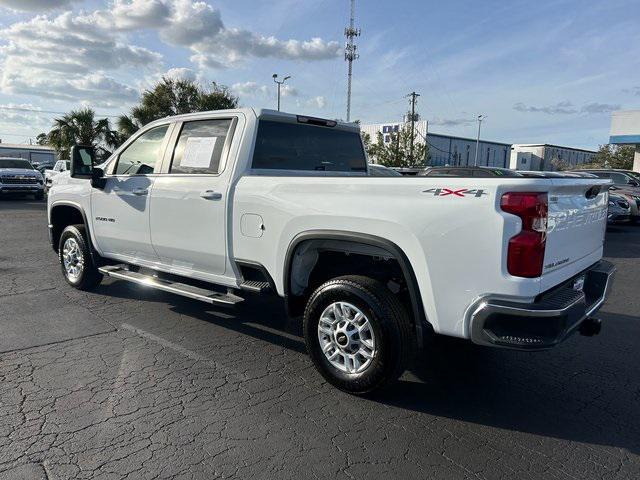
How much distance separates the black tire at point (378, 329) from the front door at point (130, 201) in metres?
2.44

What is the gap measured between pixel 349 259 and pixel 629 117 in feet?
119

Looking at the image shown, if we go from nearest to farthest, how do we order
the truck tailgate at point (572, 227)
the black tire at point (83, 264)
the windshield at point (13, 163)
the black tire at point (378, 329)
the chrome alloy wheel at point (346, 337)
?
1. the truck tailgate at point (572, 227)
2. the black tire at point (378, 329)
3. the chrome alloy wheel at point (346, 337)
4. the black tire at point (83, 264)
5. the windshield at point (13, 163)

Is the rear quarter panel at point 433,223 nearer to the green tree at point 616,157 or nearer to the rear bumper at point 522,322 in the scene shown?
the rear bumper at point 522,322

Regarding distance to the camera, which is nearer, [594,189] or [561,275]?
[561,275]

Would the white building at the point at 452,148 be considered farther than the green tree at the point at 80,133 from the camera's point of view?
Yes

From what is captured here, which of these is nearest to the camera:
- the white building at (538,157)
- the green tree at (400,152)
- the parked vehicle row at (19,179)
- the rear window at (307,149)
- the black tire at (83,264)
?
the rear window at (307,149)

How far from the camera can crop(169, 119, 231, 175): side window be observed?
181 inches

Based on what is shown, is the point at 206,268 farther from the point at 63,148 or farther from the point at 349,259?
the point at 63,148

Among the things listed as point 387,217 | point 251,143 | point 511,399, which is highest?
point 251,143

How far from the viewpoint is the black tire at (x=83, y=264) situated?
6.09 meters

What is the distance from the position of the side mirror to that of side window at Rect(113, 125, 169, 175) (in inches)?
11.2

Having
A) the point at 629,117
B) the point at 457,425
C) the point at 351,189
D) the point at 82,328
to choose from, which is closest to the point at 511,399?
the point at 457,425

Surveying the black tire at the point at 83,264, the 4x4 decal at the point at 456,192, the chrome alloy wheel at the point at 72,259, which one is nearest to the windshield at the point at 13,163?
the chrome alloy wheel at the point at 72,259

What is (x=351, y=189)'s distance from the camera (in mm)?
3510
